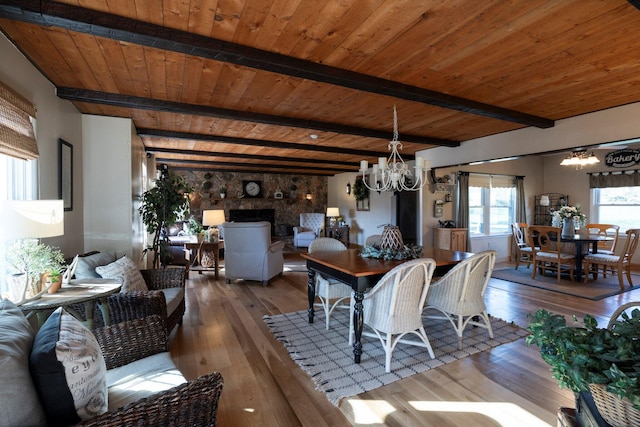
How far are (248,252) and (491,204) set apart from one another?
5.89 metres

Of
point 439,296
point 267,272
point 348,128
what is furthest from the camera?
point 267,272

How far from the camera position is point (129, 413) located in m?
1.00

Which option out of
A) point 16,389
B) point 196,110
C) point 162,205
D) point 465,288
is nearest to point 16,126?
point 196,110

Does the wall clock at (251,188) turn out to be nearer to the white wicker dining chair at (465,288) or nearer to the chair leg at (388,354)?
the white wicker dining chair at (465,288)

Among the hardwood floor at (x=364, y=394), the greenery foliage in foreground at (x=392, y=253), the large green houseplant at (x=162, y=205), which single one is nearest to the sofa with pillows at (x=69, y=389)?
the hardwood floor at (x=364, y=394)

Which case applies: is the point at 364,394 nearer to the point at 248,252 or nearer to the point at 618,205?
the point at 248,252

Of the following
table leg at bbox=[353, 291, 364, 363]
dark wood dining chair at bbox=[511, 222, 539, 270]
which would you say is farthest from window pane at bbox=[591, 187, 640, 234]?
table leg at bbox=[353, 291, 364, 363]

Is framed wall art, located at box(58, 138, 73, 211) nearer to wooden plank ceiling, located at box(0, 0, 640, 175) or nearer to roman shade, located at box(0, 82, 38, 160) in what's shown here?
wooden plank ceiling, located at box(0, 0, 640, 175)

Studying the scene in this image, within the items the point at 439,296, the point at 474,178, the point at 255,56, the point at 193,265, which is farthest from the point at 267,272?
the point at 474,178

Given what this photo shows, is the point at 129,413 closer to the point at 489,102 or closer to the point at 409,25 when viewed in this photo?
the point at 409,25

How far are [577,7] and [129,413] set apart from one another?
290cm

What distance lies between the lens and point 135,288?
8.72 feet

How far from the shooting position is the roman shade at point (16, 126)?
6.14 ft

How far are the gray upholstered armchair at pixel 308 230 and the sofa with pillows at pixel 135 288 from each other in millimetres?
5156
